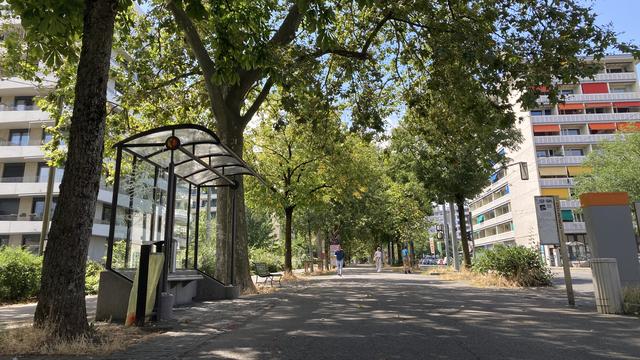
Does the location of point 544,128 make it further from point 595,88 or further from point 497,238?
point 497,238

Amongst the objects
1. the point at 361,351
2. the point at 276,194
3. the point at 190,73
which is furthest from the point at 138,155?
the point at 276,194

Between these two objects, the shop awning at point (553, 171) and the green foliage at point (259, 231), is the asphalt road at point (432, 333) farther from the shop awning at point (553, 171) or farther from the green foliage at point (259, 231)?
the shop awning at point (553, 171)

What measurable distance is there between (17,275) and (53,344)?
32.7ft

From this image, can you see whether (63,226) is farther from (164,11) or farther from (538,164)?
(538,164)

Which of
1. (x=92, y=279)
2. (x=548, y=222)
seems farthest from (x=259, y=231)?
(x=548, y=222)

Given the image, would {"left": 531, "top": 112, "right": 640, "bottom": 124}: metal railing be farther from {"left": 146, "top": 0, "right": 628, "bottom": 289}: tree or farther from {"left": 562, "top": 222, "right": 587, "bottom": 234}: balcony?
{"left": 146, "top": 0, "right": 628, "bottom": 289}: tree

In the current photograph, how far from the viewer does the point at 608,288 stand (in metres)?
9.25

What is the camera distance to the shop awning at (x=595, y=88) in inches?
2662

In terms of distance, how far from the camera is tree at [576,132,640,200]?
38.9m

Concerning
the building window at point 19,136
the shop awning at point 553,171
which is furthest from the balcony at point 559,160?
the building window at point 19,136

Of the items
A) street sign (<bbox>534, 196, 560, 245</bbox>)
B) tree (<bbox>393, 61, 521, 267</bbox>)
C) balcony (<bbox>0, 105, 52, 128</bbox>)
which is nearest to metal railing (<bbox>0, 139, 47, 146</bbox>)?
balcony (<bbox>0, 105, 52, 128</bbox>)

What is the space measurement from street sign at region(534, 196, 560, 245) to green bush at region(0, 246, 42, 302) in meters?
14.6

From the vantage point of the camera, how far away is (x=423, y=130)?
16.7 m

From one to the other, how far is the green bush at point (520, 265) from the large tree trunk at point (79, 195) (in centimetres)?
1357
